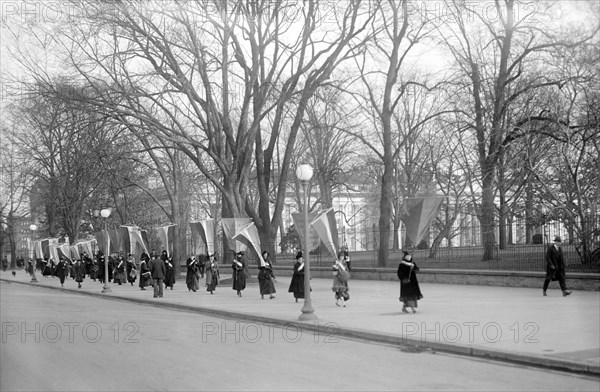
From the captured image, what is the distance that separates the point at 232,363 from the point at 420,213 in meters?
11.0

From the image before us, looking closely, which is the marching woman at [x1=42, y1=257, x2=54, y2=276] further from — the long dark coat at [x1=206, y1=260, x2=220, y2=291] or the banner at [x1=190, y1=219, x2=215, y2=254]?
the long dark coat at [x1=206, y1=260, x2=220, y2=291]

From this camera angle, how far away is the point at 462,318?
15.7 metres

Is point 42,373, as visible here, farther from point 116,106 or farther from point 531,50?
point 531,50

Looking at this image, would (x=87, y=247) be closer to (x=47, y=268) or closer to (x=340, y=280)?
(x=47, y=268)

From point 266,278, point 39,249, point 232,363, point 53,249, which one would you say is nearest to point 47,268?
point 39,249

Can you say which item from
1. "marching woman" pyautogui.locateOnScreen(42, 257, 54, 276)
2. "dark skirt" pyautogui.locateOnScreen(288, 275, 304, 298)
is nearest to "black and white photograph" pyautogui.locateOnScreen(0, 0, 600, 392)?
"dark skirt" pyautogui.locateOnScreen(288, 275, 304, 298)

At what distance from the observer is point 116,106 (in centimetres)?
2894

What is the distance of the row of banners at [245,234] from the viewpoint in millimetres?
20594

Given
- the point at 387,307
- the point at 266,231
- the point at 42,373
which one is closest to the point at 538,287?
the point at 387,307

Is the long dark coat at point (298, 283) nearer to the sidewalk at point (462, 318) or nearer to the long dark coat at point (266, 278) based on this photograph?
the sidewalk at point (462, 318)

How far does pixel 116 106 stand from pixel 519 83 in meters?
16.3

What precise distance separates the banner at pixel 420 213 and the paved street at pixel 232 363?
6278 millimetres

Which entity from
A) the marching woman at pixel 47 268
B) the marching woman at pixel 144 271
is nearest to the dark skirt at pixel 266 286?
the marching woman at pixel 144 271

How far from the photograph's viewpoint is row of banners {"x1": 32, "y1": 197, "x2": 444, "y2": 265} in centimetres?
2059
